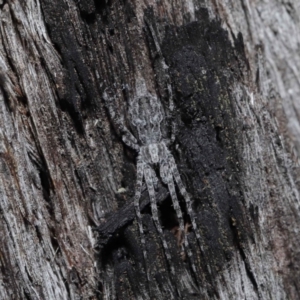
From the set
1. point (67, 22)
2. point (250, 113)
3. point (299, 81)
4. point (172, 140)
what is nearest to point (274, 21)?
point (299, 81)

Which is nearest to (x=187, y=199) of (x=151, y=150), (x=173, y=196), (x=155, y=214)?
(x=173, y=196)

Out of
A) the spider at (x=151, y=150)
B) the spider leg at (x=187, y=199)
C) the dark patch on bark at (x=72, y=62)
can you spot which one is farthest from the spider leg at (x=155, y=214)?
the dark patch on bark at (x=72, y=62)

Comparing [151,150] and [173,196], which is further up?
[151,150]

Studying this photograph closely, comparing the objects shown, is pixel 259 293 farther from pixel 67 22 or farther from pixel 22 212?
pixel 67 22

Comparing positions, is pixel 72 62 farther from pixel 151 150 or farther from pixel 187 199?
pixel 187 199

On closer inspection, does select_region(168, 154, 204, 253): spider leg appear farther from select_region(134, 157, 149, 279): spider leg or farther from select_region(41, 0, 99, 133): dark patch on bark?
select_region(41, 0, 99, 133): dark patch on bark
